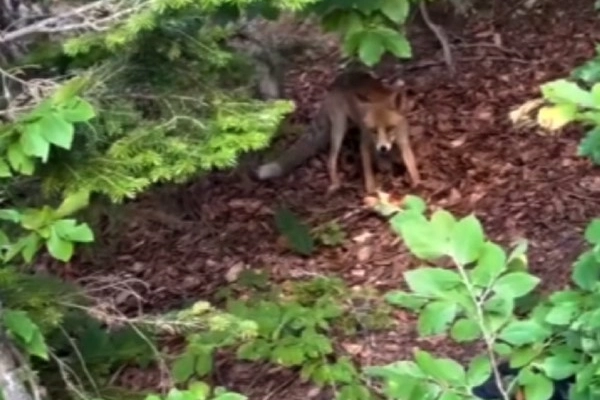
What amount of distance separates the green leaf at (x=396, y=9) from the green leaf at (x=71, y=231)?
978 mm

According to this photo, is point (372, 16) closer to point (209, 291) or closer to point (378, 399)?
point (378, 399)

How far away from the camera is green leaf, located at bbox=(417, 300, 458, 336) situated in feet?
7.80

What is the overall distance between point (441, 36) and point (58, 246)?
4.79 meters

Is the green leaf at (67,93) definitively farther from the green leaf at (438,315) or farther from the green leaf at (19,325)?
the green leaf at (438,315)

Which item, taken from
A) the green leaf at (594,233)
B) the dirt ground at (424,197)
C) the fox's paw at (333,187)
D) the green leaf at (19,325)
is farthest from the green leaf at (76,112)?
the fox's paw at (333,187)

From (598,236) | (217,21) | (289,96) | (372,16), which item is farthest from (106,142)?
(289,96)

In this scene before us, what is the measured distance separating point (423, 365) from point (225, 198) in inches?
169

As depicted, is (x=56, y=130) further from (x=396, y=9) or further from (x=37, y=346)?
(x=396, y=9)

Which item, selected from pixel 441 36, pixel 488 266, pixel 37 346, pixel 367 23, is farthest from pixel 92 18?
pixel 441 36

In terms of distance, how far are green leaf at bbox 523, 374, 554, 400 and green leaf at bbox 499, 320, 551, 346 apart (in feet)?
0.25

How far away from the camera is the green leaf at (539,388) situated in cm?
247

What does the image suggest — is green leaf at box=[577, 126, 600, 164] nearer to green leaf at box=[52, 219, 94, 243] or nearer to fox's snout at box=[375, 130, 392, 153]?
green leaf at box=[52, 219, 94, 243]

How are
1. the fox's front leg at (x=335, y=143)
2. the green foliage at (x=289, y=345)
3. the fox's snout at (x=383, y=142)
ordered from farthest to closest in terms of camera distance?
1. the fox's front leg at (x=335, y=143)
2. the fox's snout at (x=383, y=142)
3. the green foliage at (x=289, y=345)

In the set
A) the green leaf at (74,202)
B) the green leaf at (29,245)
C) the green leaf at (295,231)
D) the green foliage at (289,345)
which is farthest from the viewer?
the green leaf at (295,231)
